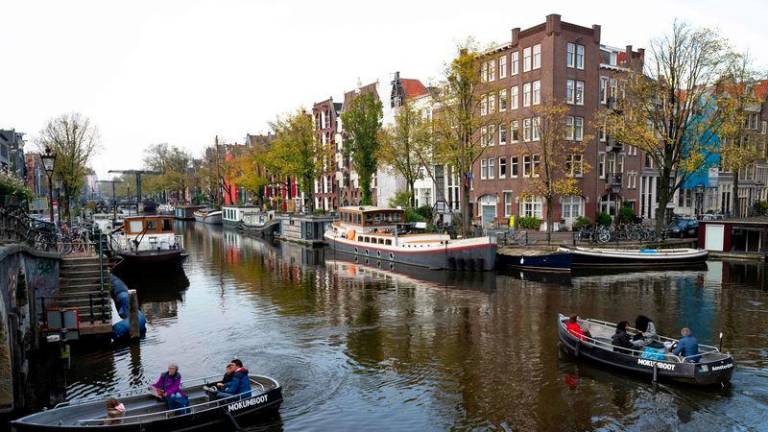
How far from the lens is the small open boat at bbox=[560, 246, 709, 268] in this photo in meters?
40.8

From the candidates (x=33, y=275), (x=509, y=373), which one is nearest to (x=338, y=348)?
(x=509, y=373)

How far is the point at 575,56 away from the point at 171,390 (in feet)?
167

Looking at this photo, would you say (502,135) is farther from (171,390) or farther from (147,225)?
(171,390)

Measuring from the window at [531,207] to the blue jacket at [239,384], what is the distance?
42782 millimetres

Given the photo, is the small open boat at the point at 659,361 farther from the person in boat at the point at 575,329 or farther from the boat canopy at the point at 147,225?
the boat canopy at the point at 147,225

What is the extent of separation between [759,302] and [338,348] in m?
22.7

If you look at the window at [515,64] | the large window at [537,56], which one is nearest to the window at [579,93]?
the large window at [537,56]

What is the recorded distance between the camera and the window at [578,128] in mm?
55219

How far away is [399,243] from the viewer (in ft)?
146

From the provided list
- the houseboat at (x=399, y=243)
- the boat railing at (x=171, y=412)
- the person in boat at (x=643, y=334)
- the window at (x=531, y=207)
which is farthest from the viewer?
the window at (x=531, y=207)

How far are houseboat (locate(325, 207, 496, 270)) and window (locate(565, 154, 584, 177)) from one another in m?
16.1

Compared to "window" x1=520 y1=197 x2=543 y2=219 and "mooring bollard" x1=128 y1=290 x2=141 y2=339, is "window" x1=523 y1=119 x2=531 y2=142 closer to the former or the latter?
"window" x1=520 y1=197 x2=543 y2=219

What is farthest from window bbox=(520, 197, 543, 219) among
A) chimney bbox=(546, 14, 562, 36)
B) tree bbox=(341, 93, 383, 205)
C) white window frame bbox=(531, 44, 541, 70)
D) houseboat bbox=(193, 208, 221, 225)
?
houseboat bbox=(193, 208, 221, 225)

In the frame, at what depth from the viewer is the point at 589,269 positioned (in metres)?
40.8
